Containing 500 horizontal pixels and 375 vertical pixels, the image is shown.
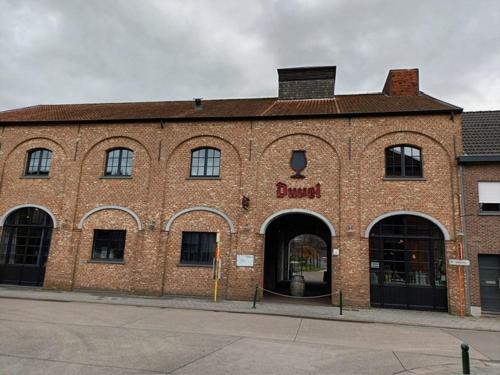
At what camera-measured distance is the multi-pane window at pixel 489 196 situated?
12.9 metres

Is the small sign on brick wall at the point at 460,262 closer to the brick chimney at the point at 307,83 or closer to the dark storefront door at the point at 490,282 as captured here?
the dark storefront door at the point at 490,282

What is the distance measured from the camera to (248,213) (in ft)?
47.2

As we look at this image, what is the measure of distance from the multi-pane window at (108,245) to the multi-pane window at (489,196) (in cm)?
1429

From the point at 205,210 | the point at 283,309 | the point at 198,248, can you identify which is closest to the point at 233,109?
the point at 205,210

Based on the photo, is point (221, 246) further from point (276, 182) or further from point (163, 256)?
point (276, 182)

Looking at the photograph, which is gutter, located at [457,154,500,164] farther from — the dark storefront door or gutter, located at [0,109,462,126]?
the dark storefront door

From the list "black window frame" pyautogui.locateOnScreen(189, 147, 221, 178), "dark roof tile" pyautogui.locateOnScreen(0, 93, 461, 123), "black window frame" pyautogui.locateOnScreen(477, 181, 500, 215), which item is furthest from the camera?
"black window frame" pyautogui.locateOnScreen(189, 147, 221, 178)

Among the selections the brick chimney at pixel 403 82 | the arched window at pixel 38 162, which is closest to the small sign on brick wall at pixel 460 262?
the brick chimney at pixel 403 82

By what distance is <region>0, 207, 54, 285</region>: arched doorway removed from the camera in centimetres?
1560

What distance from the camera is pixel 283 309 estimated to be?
12.4m

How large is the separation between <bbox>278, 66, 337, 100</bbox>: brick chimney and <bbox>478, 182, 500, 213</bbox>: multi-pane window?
8021mm

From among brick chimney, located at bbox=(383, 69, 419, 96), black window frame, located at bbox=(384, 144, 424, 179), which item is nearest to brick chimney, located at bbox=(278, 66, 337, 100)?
brick chimney, located at bbox=(383, 69, 419, 96)

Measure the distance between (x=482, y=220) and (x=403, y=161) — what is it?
3475 mm

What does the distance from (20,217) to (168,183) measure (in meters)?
7.30
